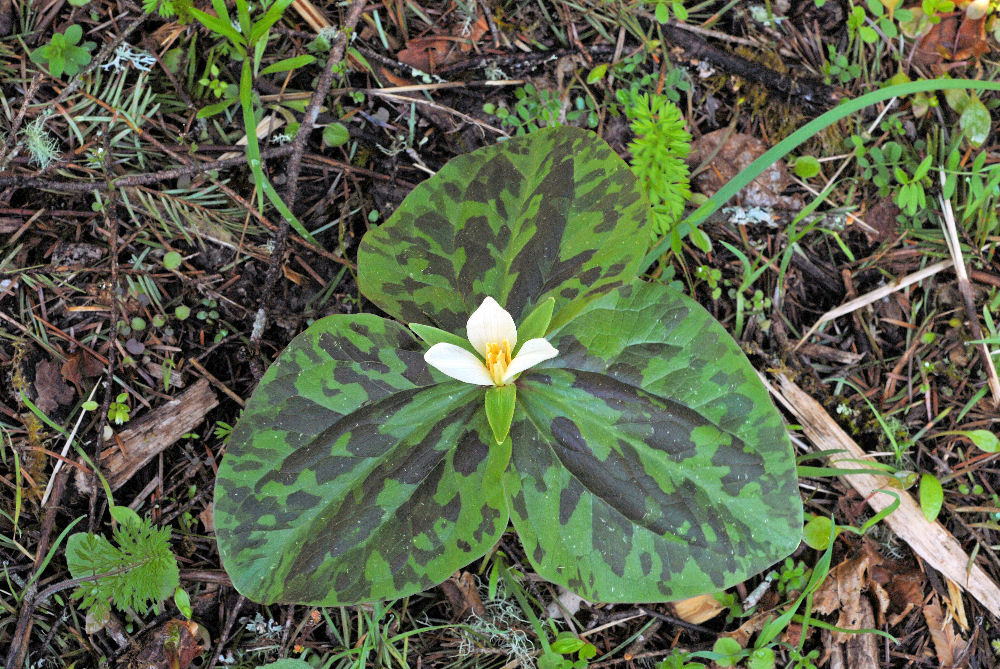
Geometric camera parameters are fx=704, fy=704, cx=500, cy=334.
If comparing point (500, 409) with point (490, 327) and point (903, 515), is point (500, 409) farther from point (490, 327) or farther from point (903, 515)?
point (903, 515)

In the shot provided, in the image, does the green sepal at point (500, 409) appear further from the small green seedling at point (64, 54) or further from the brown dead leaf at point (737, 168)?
the small green seedling at point (64, 54)

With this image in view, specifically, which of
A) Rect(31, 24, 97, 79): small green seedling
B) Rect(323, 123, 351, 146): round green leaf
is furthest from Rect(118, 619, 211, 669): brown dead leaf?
Rect(31, 24, 97, 79): small green seedling

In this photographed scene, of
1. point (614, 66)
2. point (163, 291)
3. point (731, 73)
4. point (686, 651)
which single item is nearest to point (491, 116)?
point (614, 66)

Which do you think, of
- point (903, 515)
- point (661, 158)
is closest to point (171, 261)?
point (661, 158)

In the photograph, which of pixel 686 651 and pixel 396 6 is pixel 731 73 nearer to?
pixel 396 6

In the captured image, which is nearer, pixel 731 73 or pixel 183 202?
pixel 183 202

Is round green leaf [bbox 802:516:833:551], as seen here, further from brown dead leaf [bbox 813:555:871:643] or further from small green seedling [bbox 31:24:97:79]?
small green seedling [bbox 31:24:97:79]

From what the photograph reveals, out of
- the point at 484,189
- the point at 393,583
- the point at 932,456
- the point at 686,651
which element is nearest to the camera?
the point at 393,583
